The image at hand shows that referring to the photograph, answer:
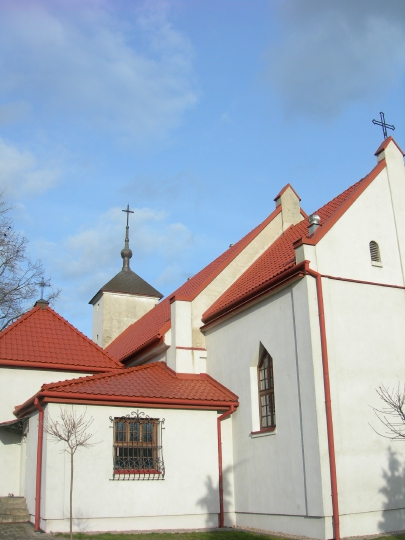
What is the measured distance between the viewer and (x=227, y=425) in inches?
629

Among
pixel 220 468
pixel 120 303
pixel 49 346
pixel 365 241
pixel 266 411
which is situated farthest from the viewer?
pixel 120 303

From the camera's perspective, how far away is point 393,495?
41.2 feet

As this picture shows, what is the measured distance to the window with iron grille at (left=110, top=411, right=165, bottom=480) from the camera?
1428 cm

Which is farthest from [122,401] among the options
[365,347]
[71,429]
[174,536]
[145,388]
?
[365,347]

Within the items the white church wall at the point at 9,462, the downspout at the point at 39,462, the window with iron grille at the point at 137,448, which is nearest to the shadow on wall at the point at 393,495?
the window with iron grille at the point at 137,448

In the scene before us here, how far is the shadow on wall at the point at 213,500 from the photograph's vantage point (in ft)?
48.6

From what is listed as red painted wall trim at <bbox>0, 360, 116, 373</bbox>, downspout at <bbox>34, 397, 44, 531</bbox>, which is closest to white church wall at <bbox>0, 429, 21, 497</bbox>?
red painted wall trim at <bbox>0, 360, 116, 373</bbox>

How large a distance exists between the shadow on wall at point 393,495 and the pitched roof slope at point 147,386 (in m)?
4.44

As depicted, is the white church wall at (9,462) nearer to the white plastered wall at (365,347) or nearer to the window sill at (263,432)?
the window sill at (263,432)

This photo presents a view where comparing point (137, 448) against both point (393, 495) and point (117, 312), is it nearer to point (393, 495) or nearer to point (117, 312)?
point (393, 495)

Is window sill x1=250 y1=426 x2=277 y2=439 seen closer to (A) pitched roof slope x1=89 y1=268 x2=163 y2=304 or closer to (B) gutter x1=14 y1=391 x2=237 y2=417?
(B) gutter x1=14 y1=391 x2=237 y2=417

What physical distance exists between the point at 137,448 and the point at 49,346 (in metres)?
5.85

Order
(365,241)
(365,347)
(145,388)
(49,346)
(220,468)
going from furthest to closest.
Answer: (49,346) → (145,388) → (220,468) → (365,241) → (365,347)

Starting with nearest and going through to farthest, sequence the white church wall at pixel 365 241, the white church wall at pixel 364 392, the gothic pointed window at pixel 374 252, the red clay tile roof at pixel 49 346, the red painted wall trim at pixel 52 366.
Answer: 1. the white church wall at pixel 364 392
2. the white church wall at pixel 365 241
3. the gothic pointed window at pixel 374 252
4. the red painted wall trim at pixel 52 366
5. the red clay tile roof at pixel 49 346
